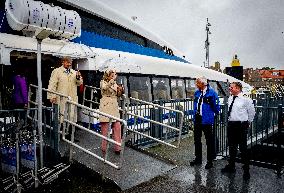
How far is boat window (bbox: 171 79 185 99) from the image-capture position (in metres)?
12.8

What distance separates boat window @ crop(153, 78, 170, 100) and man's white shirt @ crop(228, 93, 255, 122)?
18.3 feet

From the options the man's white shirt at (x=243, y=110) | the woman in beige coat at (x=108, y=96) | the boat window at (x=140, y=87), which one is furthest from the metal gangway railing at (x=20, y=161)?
the boat window at (x=140, y=87)

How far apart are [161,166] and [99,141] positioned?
1.76 m

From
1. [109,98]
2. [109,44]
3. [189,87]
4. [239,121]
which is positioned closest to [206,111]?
[239,121]

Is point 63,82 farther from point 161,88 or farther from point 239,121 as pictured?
point 161,88

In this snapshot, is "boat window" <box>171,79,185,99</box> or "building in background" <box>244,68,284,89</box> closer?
"boat window" <box>171,79,185,99</box>

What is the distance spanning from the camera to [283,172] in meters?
6.23

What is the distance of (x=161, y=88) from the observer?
1198 centimetres

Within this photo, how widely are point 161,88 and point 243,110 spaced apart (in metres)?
6.05

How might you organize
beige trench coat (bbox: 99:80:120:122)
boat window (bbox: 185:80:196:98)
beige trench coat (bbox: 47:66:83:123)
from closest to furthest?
beige trench coat (bbox: 99:80:120:122) < beige trench coat (bbox: 47:66:83:123) < boat window (bbox: 185:80:196:98)

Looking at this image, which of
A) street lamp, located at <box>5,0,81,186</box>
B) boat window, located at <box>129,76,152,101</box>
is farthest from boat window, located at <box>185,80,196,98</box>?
street lamp, located at <box>5,0,81,186</box>

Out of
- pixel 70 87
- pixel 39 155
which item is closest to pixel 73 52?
pixel 70 87

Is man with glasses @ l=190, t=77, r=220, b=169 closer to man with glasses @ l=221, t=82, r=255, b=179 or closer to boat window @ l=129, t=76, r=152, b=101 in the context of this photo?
man with glasses @ l=221, t=82, r=255, b=179

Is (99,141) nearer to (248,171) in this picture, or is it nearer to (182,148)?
(182,148)
